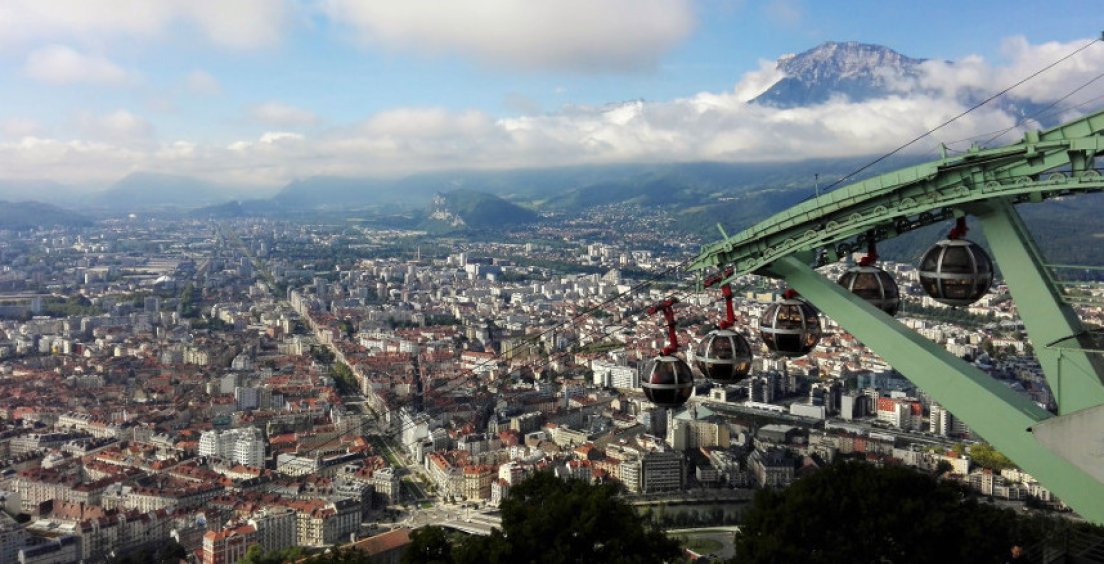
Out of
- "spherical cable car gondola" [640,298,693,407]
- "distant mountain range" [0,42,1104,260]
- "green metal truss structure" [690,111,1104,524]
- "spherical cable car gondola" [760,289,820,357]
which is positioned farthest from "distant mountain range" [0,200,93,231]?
"green metal truss structure" [690,111,1104,524]

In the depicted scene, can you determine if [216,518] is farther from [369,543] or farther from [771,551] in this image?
[771,551]

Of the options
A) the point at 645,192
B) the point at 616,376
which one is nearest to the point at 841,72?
the point at 645,192

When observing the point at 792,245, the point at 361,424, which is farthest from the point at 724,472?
the point at 792,245

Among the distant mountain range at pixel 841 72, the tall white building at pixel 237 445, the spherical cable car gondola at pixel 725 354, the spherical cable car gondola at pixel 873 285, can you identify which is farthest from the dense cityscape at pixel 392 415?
the distant mountain range at pixel 841 72

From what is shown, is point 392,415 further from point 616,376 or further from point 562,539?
point 562,539

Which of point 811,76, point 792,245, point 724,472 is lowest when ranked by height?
point 724,472

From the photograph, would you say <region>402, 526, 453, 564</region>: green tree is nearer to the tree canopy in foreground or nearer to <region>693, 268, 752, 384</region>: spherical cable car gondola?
the tree canopy in foreground
